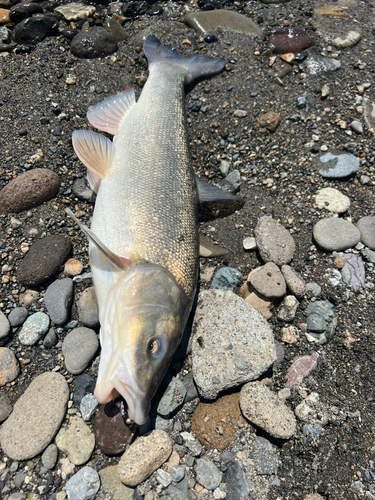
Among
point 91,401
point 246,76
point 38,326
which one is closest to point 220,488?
point 91,401

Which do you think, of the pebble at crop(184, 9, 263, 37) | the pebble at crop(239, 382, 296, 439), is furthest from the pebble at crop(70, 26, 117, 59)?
the pebble at crop(239, 382, 296, 439)

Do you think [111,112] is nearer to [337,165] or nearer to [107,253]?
[107,253]

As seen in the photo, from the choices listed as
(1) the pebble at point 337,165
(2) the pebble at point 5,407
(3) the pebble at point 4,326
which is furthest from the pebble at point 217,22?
(2) the pebble at point 5,407

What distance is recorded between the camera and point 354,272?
3699 millimetres

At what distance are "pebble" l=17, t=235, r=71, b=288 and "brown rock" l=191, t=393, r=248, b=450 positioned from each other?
2086 millimetres

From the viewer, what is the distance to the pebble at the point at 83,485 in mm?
2576

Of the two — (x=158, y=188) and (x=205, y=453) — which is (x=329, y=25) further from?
(x=205, y=453)

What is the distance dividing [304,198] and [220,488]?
335 centimetres

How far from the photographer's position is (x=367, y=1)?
5.79 meters

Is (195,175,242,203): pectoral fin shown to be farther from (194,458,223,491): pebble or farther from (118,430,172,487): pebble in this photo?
(194,458,223,491): pebble

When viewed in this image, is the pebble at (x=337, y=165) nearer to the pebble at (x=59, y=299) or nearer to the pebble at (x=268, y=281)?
the pebble at (x=268, y=281)

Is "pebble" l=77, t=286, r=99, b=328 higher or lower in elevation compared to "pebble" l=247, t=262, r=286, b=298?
higher

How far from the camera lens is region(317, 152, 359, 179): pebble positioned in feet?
13.8

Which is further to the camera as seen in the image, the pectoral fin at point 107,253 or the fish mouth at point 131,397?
the pectoral fin at point 107,253
